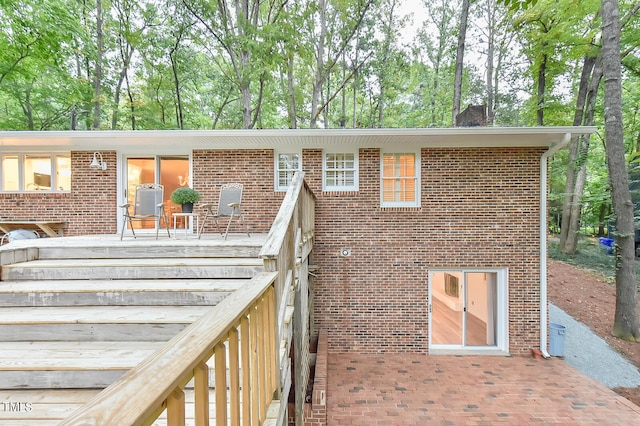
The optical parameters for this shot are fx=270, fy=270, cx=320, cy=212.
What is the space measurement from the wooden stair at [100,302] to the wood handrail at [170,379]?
4.59ft

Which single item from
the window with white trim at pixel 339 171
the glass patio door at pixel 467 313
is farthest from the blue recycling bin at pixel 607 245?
the window with white trim at pixel 339 171

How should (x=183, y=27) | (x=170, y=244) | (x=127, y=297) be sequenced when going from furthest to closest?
(x=183, y=27) < (x=170, y=244) < (x=127, y=297)

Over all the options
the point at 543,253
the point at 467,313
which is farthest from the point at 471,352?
the point at 543,253

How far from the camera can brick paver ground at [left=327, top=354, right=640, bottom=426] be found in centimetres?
394

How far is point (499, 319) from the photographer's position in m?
5.83

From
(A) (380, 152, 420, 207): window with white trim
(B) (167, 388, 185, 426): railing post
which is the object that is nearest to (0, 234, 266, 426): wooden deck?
(B) (167, 388, 185, 426): railing post

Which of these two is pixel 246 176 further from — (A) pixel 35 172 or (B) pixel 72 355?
(A) pixel 35 172

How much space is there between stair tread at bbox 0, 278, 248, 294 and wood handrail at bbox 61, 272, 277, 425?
4.87 feet

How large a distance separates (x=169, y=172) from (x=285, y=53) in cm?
575

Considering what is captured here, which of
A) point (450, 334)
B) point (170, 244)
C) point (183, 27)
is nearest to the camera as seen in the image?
point (170, 244)

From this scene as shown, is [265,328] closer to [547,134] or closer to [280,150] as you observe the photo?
[280,150]

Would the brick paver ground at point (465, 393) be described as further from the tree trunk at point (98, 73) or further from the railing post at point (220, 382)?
the tree trunk at point (98, 73)

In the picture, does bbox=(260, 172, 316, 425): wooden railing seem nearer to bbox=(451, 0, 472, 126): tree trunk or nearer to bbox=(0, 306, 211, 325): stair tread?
bbox=(0, 306, 211, 325): stair tread

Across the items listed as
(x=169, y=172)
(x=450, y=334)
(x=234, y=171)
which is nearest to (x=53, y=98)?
(x=169, y=172)
